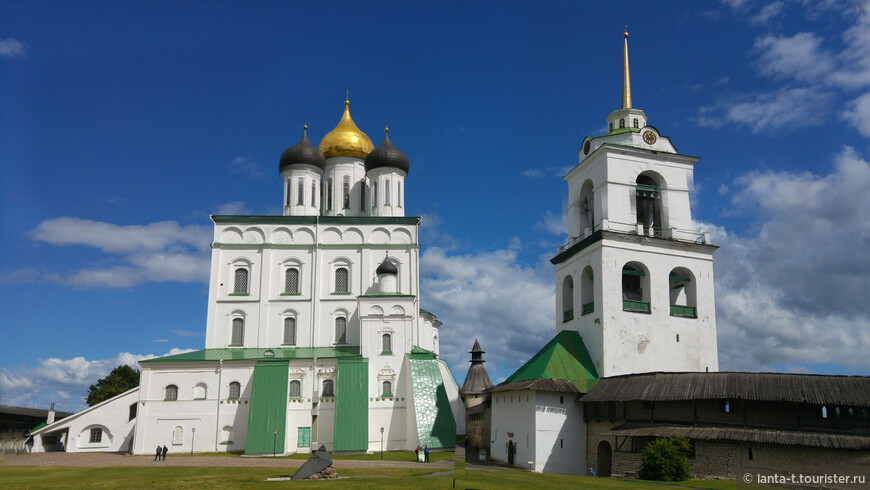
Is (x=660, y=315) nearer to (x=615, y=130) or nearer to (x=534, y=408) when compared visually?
(x=534, y=408)

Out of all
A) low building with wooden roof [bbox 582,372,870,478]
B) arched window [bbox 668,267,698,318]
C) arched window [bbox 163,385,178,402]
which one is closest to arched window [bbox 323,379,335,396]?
arched window [bbox 163,385,178,402]

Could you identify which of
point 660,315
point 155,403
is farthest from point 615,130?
point 155,403

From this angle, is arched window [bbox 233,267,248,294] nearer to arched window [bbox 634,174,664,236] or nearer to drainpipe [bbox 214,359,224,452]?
drainpipe [bbox 214,359,224,452]

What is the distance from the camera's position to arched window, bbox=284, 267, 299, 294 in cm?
4516

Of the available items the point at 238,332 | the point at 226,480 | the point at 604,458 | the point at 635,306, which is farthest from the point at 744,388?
the point at 238,332

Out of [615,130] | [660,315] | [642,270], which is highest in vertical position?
[615,130]

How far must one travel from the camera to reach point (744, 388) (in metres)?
25.0

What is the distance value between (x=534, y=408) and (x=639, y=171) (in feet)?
45.0

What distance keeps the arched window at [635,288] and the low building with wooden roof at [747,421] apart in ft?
17.9

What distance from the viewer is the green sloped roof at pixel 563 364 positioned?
32094 millimetres

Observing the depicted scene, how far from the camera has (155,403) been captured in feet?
129

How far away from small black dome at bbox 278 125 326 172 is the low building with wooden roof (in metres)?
27.3

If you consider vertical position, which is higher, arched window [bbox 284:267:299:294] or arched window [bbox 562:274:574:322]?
arched window [bbox 284:267:299:294]

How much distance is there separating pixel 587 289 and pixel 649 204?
6.02 metres
